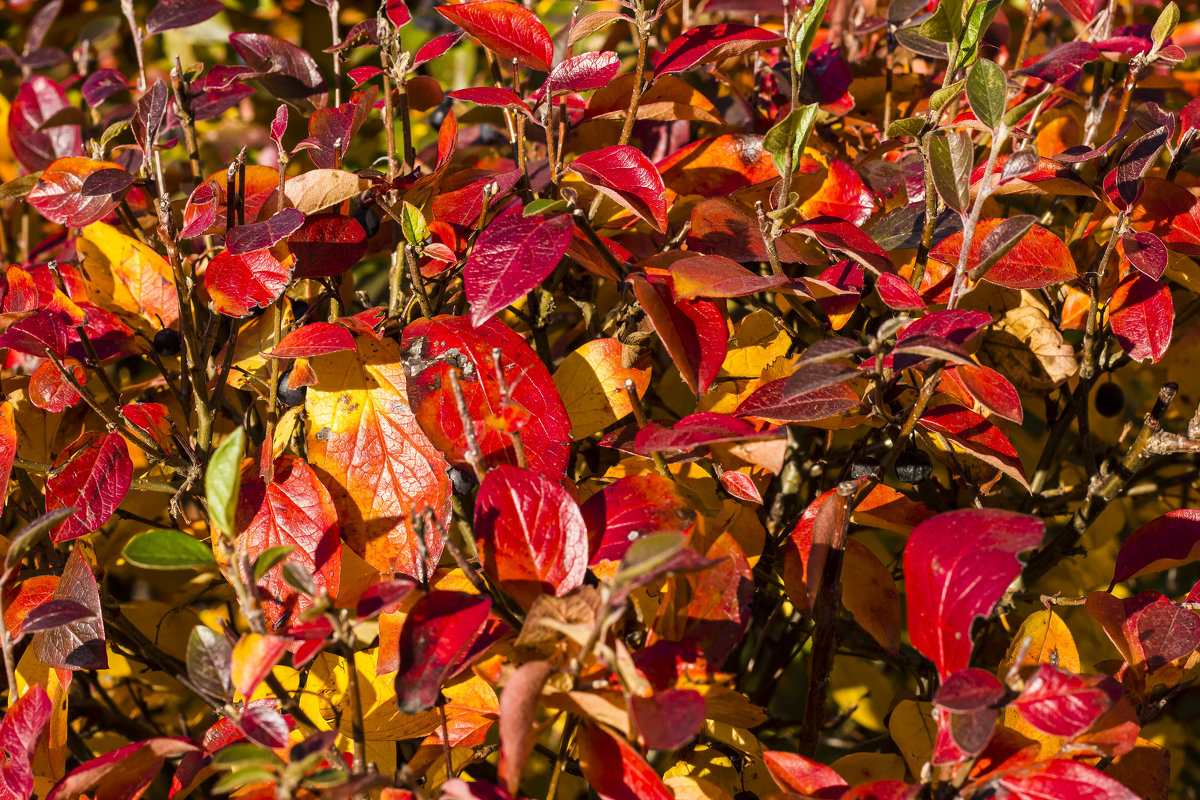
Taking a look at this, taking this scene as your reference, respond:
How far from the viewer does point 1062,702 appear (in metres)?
0.60

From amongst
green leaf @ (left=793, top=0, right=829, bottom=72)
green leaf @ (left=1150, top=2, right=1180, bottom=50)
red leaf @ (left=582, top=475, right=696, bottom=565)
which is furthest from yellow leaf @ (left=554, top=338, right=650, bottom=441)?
green leaf @ (left=1150, top=2, right=1180, bottom=50)

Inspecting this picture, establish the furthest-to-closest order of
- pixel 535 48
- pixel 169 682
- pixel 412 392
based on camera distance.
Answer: pixel 169 682 < pixel 535 48 < pixel 412 392

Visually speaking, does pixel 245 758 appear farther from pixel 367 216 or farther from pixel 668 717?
pixel 367 216

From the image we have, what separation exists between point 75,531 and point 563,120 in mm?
568

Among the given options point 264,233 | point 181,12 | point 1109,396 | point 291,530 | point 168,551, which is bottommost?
point 1109,396

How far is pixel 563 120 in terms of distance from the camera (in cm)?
85

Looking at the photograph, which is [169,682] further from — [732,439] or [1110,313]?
[1110,313]

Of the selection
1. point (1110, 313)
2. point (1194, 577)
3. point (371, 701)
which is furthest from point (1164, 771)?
point (1194, 577)

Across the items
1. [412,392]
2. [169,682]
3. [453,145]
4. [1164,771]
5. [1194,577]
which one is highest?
[453,145]

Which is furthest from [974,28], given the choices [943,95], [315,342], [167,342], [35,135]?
[35,135]

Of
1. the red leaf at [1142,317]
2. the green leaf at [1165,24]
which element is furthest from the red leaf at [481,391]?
the green leaf at [1165,24]

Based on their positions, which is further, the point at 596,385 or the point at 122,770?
the point at 596,385

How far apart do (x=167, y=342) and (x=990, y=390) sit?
83 cm

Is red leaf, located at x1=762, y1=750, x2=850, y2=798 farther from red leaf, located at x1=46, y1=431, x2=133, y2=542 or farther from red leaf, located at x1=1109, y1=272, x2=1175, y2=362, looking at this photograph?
red leaf, located at x1=46, y1=431, x2=133, y2=542
